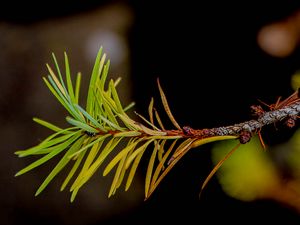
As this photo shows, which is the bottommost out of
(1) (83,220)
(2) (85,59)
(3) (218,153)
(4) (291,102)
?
(1) (83,220)

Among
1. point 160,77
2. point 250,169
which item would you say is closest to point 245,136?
point 250,169

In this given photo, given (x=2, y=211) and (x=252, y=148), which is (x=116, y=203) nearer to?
(x=2, y=211)

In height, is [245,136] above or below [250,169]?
above

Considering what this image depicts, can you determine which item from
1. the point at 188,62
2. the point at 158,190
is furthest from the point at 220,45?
the point at 158,190

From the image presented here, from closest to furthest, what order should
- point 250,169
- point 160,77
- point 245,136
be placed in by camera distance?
point 245,136 → point 250,169 → point 160,77

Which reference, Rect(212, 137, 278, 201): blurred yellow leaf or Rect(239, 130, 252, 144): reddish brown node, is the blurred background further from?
Rect(239, 130, 252, 144): reddish brown node

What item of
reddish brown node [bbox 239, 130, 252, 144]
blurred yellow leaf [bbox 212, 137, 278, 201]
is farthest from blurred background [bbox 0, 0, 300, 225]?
reddish brown node [bbox 239, 130, 252, 144]

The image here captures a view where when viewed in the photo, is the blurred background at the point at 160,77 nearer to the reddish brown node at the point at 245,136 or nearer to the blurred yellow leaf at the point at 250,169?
the blurred yellow leaf at the point at 250,169

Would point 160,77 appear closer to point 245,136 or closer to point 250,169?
point 250,169
